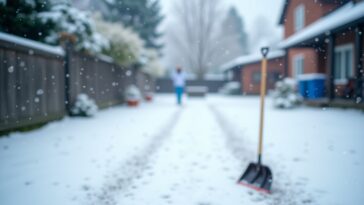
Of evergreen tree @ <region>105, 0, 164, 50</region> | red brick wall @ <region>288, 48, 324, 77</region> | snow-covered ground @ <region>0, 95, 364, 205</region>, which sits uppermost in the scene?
evergreen tree @ <region>105, 0, 164, 50</region>

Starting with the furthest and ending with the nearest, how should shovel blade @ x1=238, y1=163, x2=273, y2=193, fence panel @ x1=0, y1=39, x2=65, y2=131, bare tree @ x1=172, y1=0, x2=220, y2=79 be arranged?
1. bare tree @ x1=172, y1=0, x2=220, y2=79
2. fence panel @ x1=0, y1=39, x2=65, y2=131
3. shovel blade @ x1=238, y1=163, x2=273, y2=193

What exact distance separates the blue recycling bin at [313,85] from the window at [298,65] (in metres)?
3.07

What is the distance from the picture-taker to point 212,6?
116 feet

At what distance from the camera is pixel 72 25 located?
880cm

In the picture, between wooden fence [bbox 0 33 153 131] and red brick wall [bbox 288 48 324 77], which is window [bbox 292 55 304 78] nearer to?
red brick wall [bbox 288 48 324 77]

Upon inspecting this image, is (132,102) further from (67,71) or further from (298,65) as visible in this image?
(298,65)

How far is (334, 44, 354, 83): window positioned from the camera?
485 inches

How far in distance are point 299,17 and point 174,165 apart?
16465 mm

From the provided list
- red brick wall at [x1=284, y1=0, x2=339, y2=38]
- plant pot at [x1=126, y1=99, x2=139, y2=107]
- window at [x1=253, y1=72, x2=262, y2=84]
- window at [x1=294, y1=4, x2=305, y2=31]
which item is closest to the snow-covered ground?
plant pot at [x1=126, y1=99, x2=139, y2=107]

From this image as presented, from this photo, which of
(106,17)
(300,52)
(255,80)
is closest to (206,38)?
(255,80)

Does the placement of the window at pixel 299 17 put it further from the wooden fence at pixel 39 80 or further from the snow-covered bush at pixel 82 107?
the snow-covered bush at pixel 82 107

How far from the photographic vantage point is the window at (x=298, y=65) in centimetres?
1678

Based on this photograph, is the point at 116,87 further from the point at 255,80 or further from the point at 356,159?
the point at 255,80

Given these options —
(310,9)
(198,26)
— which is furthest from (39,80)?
(198,26)
